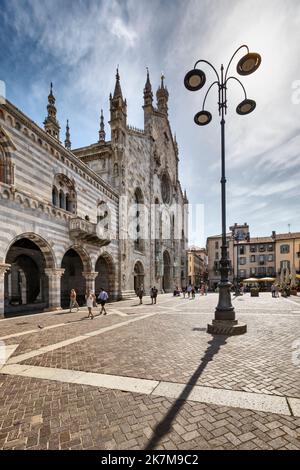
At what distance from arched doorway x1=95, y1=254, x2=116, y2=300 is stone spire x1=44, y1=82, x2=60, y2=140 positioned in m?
15.0

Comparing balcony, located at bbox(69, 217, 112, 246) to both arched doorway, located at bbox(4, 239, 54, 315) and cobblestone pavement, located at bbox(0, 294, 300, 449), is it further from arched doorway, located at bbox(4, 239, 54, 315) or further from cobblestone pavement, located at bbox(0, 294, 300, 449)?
cobblestone pavement, located at bbox(0, 294, 300, 449)

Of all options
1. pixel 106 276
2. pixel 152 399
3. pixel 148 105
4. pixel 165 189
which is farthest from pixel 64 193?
pixel 148 105

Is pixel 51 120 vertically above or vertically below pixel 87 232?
above

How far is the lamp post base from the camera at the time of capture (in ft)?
27.7

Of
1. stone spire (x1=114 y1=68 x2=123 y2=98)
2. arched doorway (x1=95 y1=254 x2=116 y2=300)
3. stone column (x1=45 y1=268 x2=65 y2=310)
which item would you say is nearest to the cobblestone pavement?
stone column (x1=45 y1=268 x2=65 y2=310)

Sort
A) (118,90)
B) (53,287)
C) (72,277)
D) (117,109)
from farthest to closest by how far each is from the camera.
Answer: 1. (118,90)
2. (117,109)
3. (72,277)
4. (53,287)

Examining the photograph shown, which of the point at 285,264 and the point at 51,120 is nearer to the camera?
the point at 51,120

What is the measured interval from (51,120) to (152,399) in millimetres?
29663

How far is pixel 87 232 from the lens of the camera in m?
18.8

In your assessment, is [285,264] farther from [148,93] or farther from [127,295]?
[148,93]
